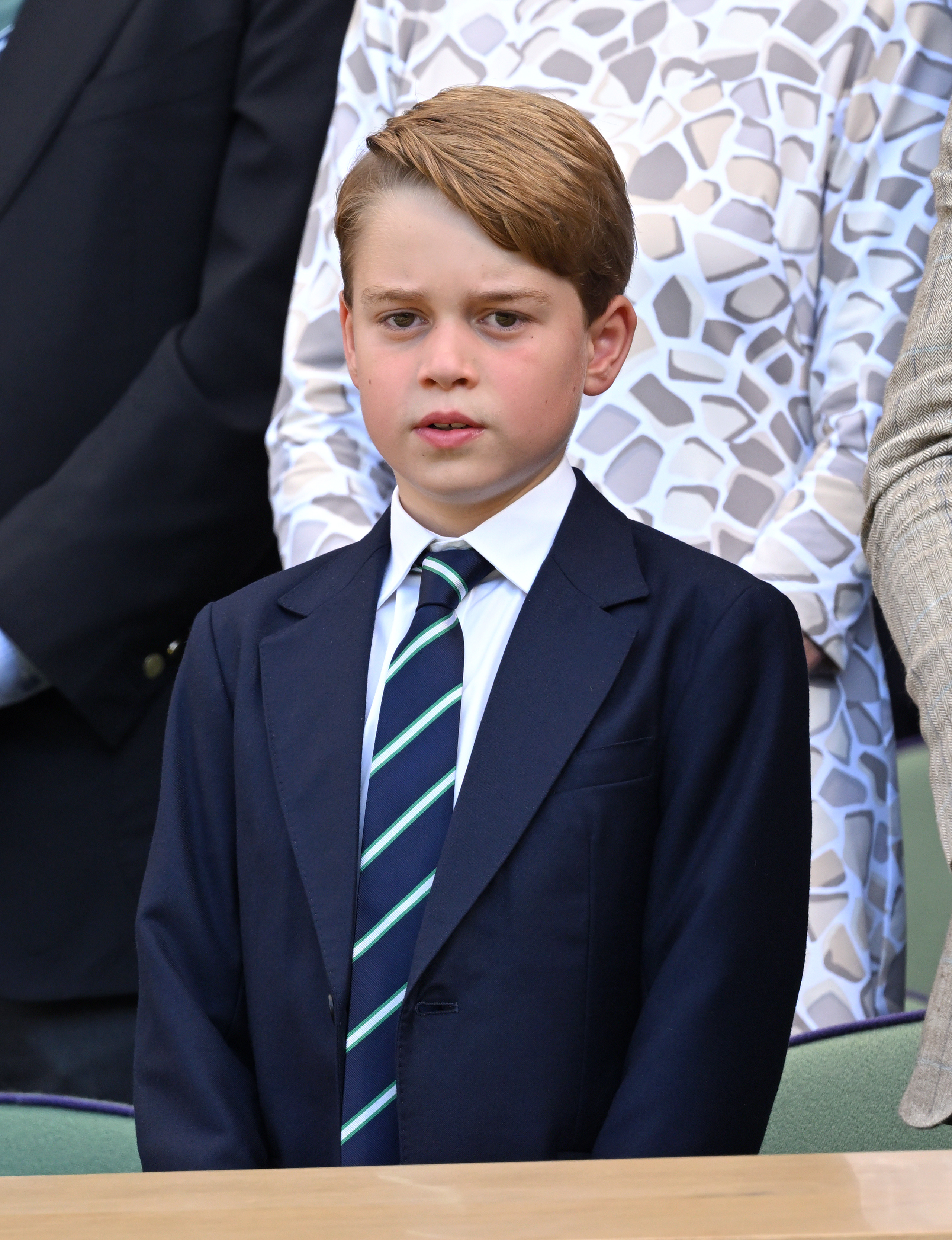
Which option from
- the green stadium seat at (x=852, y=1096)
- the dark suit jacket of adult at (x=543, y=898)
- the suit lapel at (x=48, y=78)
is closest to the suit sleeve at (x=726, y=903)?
the dark suit jacket of adult at (x=543, y=898)

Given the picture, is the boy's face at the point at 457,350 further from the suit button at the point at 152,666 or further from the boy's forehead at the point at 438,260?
the suit button at the point at 152,666

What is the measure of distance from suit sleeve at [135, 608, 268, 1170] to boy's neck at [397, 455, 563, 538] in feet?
0.64

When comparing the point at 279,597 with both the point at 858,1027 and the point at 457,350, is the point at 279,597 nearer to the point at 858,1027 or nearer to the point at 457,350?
the point at 457,350

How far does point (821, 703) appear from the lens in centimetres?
160

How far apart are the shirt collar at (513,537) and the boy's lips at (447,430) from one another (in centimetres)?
8

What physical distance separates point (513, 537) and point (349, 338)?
207 millimetres

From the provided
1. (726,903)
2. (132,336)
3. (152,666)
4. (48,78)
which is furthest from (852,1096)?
(48,78)

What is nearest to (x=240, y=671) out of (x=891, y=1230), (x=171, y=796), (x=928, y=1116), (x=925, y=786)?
(x=171, y=796)

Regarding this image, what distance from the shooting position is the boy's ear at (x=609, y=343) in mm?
1208

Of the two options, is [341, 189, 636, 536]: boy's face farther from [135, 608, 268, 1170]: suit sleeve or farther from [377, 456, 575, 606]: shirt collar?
[135, 608, 268, 1170]: suit sleeve

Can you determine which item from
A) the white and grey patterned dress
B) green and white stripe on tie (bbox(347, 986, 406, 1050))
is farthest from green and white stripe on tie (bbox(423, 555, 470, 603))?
the white and grey patterned dress

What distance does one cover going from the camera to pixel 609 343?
1220mm

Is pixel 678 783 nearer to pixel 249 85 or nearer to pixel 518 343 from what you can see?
pixel 518 343

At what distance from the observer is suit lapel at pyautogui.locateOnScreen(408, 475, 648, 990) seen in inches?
42.1
